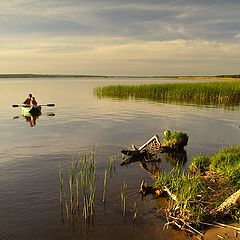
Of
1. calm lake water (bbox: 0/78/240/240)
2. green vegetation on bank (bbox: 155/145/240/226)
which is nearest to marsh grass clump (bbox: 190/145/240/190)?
green vegetation on bank (bbox: 155/145/240/226)

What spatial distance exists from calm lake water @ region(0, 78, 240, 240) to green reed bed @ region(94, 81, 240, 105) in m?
10.3

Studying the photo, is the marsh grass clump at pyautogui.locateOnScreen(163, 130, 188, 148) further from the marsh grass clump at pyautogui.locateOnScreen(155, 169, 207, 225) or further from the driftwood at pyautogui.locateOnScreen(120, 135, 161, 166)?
the marsh grass clump at pyautogui.locateOnScreen(155, 169, 207, 225)

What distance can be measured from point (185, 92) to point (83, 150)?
1307 inches

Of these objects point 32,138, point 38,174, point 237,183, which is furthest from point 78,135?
point 237,183

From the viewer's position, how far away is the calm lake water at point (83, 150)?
9242mm

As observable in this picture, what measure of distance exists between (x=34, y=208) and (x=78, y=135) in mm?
12406

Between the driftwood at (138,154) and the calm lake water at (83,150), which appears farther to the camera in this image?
the driftwood at (138,154)

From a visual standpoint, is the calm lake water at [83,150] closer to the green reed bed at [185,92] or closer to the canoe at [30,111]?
the canoe at [30,111]

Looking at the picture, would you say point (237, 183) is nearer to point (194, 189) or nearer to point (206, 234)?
point (194, 189)

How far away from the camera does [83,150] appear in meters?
18.4

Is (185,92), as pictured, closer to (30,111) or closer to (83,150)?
(30,111)

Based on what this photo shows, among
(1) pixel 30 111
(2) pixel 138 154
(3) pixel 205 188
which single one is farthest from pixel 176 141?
(1) pixel 30 111

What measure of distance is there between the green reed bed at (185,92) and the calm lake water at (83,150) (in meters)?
10.3

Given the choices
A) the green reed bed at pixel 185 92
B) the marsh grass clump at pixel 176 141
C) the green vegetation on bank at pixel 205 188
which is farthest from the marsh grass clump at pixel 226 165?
the green reed bed at pixel 185 92
